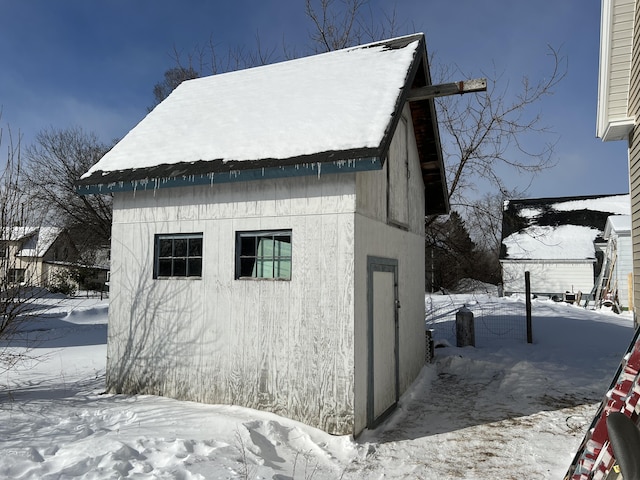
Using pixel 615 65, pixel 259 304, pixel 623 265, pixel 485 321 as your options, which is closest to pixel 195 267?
pixel 259 304

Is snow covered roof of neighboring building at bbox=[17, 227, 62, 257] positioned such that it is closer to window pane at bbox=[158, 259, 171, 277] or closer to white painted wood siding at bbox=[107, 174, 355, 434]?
white painted wood siding at bbox=[107, 174, 355, 434]

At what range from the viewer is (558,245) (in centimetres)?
2845

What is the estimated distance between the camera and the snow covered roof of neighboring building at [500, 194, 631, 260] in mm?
28203

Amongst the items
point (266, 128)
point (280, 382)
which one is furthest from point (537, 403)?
point (266, 128)

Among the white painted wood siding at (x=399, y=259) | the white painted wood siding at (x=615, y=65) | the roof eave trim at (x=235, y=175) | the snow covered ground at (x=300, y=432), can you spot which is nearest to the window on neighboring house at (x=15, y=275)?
the roof eave trim at (x=235, y=175)

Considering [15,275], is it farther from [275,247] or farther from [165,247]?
[275,247]

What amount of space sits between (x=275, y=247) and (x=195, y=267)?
1496 mm

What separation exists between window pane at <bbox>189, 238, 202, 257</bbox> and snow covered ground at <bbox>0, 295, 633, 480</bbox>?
2260 mm

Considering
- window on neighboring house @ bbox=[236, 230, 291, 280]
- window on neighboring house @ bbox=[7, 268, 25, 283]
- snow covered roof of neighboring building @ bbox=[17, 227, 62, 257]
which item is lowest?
window on neighboring house @ bbox=[7, 268, 25, 283]

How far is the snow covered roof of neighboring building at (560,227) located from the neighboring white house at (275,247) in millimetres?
22665

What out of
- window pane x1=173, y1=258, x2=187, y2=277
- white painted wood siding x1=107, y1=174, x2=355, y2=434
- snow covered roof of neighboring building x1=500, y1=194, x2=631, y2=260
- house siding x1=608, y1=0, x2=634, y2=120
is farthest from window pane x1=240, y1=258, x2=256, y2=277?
snow covered roof of neighboring building x1=500, y1=194, x2=631, y2=260

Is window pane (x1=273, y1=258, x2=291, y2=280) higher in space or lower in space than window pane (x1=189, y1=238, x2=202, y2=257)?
lower

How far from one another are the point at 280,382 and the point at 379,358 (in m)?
1.54

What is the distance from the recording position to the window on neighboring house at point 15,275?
6.72 metres
